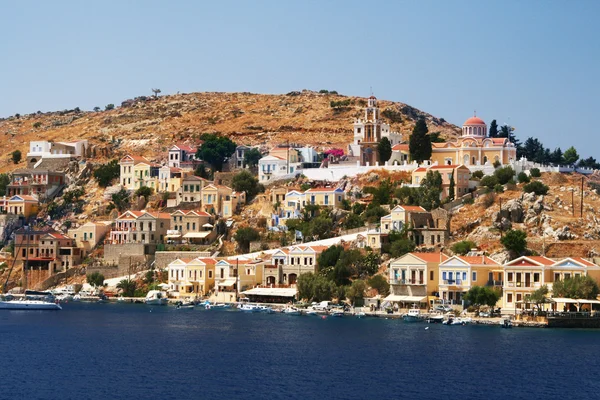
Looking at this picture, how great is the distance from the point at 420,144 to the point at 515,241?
89.9 feet

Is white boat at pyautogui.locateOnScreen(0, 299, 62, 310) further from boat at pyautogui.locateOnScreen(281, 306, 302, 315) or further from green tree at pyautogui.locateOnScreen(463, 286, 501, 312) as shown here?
green tree at pyautogui.locateOnScreen(463, 286, 501, 312)

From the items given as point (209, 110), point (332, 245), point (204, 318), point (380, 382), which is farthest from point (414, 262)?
point (209, 110)

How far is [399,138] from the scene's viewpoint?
441 feet

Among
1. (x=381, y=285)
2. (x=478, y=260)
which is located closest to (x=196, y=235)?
(x=381, y=285)

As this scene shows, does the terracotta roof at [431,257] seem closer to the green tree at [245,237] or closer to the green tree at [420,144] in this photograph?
the green tree at [245,237]

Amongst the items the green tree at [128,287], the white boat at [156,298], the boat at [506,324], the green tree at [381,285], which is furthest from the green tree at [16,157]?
the boat at [506,324]

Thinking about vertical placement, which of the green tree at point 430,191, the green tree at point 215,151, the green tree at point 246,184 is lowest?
the green tree at point 430,191

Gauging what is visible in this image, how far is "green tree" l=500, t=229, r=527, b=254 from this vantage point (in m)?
95.4

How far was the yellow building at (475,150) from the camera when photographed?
119 meters

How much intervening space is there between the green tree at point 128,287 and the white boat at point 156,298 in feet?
10.3

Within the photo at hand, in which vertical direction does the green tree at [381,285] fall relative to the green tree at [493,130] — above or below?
below

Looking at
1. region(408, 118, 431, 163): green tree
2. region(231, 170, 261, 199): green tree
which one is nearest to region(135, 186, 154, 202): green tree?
region(231, 170, 261, 199): green tree

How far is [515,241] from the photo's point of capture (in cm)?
9544

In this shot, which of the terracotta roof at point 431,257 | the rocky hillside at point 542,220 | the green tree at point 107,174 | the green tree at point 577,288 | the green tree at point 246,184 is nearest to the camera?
the green tree at point 577,288
